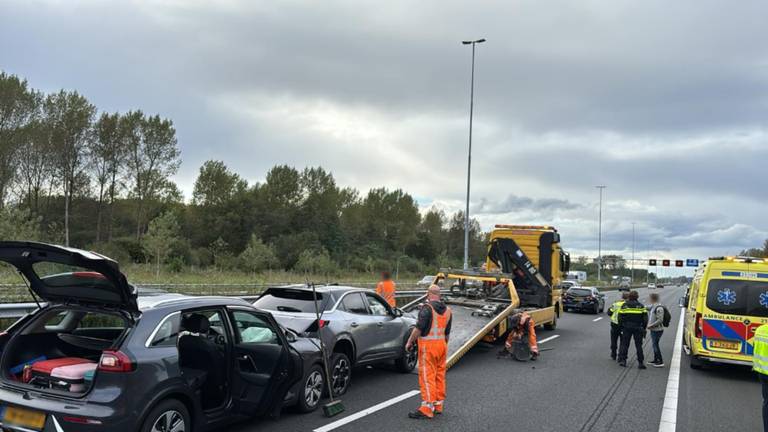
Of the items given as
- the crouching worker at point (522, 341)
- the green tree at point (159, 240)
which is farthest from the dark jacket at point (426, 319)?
the green tree at point (159, 240)

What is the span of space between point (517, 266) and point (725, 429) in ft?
33.1

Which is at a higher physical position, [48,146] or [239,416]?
[48,146]

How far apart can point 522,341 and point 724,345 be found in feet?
12.1

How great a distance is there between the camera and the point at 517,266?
17.1 meters

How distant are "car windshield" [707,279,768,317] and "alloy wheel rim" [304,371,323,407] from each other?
7635mm

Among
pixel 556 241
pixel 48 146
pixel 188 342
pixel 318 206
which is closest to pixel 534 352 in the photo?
pixel 556 241

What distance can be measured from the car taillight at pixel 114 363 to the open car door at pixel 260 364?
139cm

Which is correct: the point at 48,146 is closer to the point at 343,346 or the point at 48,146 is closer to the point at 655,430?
the point at 343,346

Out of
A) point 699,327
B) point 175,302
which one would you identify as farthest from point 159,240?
point 175,302

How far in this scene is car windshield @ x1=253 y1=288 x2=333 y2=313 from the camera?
27.2ft

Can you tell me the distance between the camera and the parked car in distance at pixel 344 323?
7844mm

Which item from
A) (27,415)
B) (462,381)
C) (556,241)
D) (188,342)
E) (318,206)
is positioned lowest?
(462,381)

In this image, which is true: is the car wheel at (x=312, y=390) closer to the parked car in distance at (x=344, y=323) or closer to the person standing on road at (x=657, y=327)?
the parked car in distance at (x=344, y=323)

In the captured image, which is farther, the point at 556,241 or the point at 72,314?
the point at 556,241
